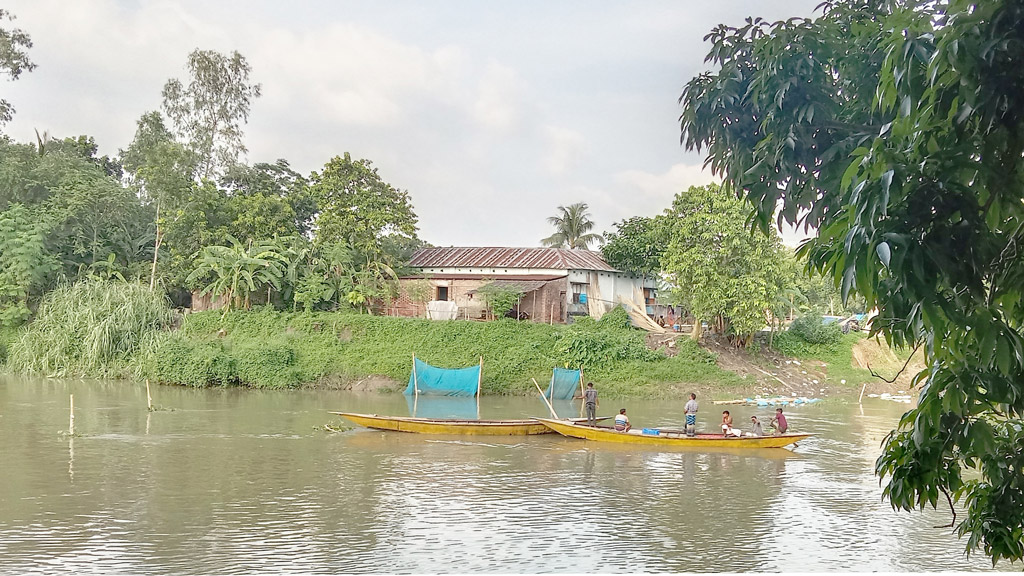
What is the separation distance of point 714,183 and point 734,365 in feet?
21.2

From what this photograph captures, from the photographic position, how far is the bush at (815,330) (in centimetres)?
3203

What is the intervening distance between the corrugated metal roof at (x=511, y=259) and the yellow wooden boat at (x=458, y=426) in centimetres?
1547

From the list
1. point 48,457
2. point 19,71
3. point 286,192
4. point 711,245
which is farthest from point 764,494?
point 19,71

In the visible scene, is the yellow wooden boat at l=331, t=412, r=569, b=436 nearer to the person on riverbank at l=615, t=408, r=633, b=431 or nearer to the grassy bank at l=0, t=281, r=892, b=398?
the person on riverbank at l=615, t=408, r=633, b=431

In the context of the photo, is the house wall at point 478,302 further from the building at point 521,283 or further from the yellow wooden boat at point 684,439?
the yellow wooden boat at point 684,439

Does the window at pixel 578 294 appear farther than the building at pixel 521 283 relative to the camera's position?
Yes

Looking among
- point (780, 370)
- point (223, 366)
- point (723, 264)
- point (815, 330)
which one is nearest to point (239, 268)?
point (223, 366)

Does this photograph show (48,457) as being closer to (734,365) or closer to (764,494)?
(764,494)

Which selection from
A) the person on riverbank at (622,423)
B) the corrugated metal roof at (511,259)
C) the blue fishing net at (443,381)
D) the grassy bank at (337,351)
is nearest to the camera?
the person on riverbank at (622,423)

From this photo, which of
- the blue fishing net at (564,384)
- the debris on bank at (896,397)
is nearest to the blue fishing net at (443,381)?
the blue fishing net at (564,384)

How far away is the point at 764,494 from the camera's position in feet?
43.4

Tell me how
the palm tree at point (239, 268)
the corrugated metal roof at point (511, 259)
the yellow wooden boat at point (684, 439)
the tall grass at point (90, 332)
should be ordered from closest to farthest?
1. the yellow wooden boat at point (684, 439)
2. the tall grass at point (90, 332)
3. the palm tree at point (239, 268)
4. the corrugated metal roof at point (511, 259)

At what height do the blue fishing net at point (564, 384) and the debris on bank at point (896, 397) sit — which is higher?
the blue fishing net at point (564, 384)

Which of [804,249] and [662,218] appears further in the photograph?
[662,218]
